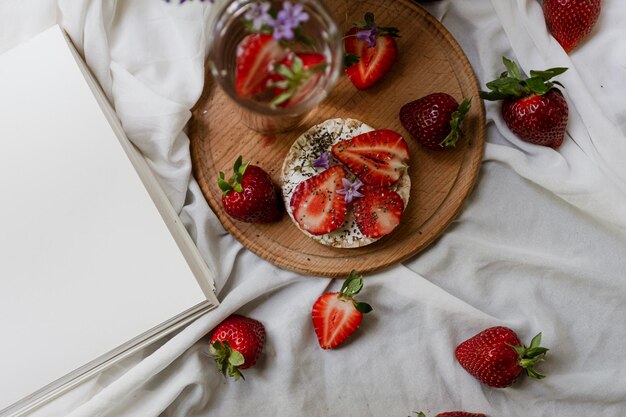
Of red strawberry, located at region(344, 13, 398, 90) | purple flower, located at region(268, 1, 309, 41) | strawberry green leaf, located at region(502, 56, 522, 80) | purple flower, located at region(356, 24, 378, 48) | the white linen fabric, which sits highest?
purple flower, located at region(268, 1, 309, 41)

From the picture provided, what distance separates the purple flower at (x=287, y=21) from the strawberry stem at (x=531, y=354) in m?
0.69

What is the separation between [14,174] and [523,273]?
37.9 inches

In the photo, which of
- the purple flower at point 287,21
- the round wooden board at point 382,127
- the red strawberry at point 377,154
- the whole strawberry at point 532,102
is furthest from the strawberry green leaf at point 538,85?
the purple flower at point 287,21

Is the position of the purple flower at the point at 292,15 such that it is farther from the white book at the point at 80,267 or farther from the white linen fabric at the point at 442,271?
the white book at the point at 80,267

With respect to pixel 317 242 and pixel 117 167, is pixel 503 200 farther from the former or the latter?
pixel 117 167

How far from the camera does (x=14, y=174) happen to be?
1239mm

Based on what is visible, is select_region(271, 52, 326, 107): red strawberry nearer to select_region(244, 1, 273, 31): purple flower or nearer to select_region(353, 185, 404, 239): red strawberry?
select_region(244, 1, 273, 31): purple flower

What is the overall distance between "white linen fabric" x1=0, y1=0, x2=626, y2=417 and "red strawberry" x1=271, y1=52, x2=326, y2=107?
28cm

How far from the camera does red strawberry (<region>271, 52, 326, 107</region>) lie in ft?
3.30

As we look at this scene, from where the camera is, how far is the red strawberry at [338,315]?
4.12 feet

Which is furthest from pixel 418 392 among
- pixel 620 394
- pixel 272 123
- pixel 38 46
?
pixel 38 46

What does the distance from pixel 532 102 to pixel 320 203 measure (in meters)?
0.42

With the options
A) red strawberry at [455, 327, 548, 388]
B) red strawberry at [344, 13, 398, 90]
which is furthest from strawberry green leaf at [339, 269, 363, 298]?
red strawberry at [344, 13, 398, 90]

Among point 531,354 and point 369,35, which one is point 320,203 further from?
point 531,354
